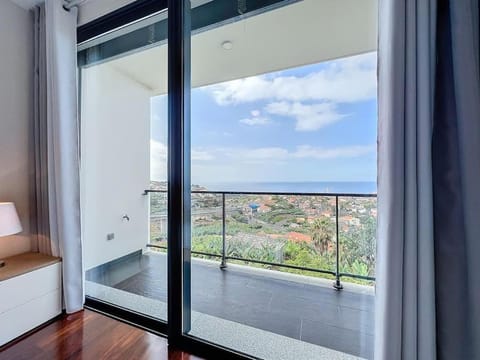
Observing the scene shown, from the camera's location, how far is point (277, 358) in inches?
60.4

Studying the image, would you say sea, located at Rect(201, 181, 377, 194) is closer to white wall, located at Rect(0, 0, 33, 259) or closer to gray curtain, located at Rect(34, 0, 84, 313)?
gray curtain, located at Rect(34, 0, 84, 313)

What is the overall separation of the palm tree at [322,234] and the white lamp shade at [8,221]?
2369 mm

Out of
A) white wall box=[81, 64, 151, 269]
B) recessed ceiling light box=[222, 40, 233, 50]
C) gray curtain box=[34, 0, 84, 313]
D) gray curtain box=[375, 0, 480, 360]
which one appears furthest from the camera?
white wall box=[81, 64, 151, 269]

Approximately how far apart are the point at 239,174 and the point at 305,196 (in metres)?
0.70

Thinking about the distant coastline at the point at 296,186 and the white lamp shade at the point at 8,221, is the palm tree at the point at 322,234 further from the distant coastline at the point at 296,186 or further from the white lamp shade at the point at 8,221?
the white lamp shade at the point at 8,221

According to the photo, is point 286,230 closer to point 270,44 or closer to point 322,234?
point 322,234

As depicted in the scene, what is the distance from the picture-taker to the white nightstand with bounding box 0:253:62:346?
1.62m

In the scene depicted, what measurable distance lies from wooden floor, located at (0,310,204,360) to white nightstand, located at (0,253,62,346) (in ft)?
0.31

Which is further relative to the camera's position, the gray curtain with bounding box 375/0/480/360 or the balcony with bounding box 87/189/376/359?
the balcony with bounding box 87/189/376/359

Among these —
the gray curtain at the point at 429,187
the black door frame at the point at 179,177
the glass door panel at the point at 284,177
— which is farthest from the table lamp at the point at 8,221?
the gray curtain at the point at 429,187

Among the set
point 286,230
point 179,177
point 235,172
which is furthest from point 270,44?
point 286,230

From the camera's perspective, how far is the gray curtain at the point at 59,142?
192cm

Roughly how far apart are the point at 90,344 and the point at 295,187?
2.09 meters

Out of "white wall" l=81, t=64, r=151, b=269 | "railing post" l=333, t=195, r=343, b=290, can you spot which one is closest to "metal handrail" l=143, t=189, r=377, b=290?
"railing post" l=333, t=195, r=343, b=290
